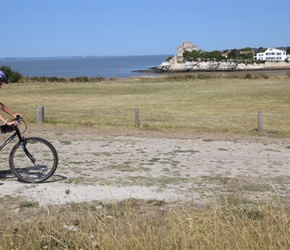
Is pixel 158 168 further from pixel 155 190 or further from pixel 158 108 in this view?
pixel 158 108

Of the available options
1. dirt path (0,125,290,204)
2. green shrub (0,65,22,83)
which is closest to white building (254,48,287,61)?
green shrub (0,65,22,83)

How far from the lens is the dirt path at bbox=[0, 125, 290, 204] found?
6.71 m

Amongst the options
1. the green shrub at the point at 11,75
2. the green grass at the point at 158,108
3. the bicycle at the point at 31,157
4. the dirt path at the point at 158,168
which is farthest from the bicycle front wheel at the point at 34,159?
the green shrub at the point at 11,75

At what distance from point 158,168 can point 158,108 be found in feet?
52.9

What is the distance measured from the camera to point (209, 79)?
161 ft

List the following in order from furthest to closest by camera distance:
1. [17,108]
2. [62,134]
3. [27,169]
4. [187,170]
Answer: [17,108]
[62,134]
[187,170]
[27,169]

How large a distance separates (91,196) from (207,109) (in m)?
18.2

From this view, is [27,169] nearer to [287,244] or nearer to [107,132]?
[287,244]

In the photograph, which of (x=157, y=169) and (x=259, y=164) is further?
(x=259, y=164)

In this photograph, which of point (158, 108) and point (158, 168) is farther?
point (158, 108)

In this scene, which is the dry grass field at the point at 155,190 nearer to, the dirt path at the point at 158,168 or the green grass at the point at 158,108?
the dirt path at the point at 158,168

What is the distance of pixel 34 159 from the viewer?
24.7ft

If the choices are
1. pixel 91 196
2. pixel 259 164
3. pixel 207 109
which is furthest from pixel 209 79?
pixel 91 196

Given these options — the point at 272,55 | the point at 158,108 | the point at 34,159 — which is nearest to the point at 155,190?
the point at 34,159
